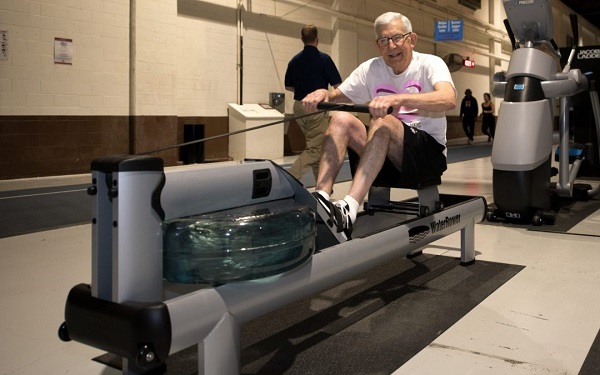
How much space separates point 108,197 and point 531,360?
1.31m

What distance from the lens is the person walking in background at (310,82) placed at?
523 centimetres

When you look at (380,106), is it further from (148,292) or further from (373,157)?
(148,292)

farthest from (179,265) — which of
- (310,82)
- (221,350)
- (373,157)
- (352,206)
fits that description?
(310,82)

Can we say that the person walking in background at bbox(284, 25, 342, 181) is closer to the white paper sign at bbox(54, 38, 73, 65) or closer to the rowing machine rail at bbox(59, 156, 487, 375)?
the white paper sign at bbox(54, 38, 73, 65)

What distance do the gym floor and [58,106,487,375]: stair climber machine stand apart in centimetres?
44

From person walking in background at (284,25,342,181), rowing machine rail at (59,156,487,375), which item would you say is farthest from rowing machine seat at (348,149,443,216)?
person walking in background at (284,25,342,181)

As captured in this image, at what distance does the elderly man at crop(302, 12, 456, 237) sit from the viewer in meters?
2.42

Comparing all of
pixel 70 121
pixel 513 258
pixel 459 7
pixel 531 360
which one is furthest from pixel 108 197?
pixel 459 7

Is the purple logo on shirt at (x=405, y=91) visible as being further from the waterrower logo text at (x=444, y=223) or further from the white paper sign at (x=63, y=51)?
the white paper sign at (x=63, y=51)

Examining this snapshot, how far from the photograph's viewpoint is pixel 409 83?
2764 millimetres

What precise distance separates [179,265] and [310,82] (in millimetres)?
4087

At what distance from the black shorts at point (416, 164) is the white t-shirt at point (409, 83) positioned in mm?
81

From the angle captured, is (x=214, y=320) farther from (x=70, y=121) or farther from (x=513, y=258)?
(x=70, y=121)

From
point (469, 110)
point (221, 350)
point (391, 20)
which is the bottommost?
point (221, 350)
